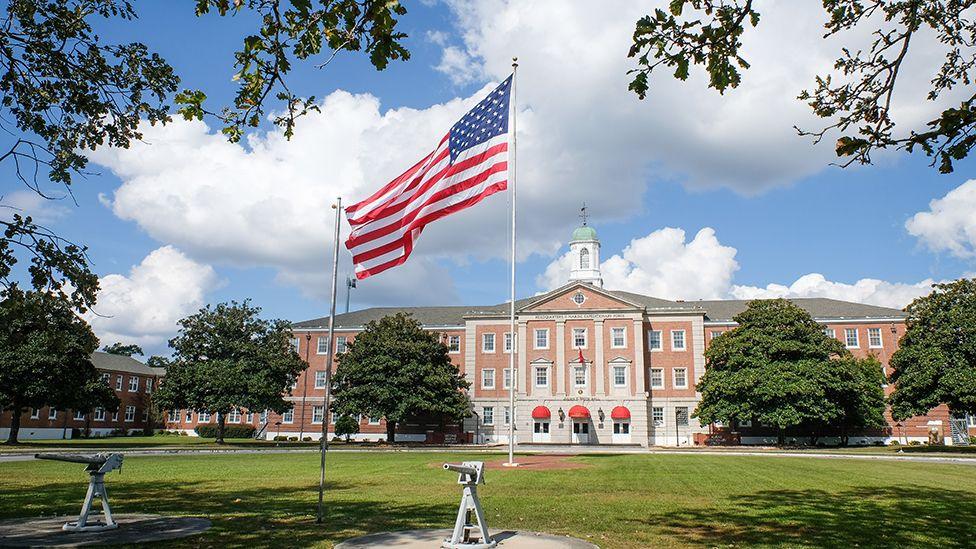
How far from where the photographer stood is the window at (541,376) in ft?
205

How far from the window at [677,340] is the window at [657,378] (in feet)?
7.90

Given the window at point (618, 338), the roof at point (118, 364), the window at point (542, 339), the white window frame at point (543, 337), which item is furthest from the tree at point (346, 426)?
the roof at point (118, 364)

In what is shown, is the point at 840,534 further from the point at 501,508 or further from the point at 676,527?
the point at 501,508

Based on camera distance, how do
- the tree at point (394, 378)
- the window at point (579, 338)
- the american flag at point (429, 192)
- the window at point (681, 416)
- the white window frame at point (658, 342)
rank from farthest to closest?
the white window frame at point (658, 342) → the window at point (579, 338) → the window at point (681, 416) → the tree at point (394, 378) → the american flag at point (429, 192)

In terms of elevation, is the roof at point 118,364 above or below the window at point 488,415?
above

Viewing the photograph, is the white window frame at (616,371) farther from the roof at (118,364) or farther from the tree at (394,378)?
the roof at (118,364)

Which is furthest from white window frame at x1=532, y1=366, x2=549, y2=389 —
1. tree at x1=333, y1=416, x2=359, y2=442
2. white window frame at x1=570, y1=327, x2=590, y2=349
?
tree at x1=333, y1=416, x2=359, y2=442

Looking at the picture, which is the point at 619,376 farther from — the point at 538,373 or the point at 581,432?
the point at 538,373

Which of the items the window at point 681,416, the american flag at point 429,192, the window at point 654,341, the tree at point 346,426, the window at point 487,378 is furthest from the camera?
the window at point 487,378

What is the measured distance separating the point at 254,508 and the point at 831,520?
1136 cm

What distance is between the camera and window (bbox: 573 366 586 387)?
202 feet

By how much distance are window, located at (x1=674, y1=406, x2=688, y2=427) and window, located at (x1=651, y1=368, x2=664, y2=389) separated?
7.94ft

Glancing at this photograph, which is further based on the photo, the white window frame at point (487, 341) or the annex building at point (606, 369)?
the white window frame at point (487, 341)

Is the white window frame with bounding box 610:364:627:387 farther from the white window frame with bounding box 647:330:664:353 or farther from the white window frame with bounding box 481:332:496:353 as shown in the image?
the white window frame with bounding box 481:332:496:353
